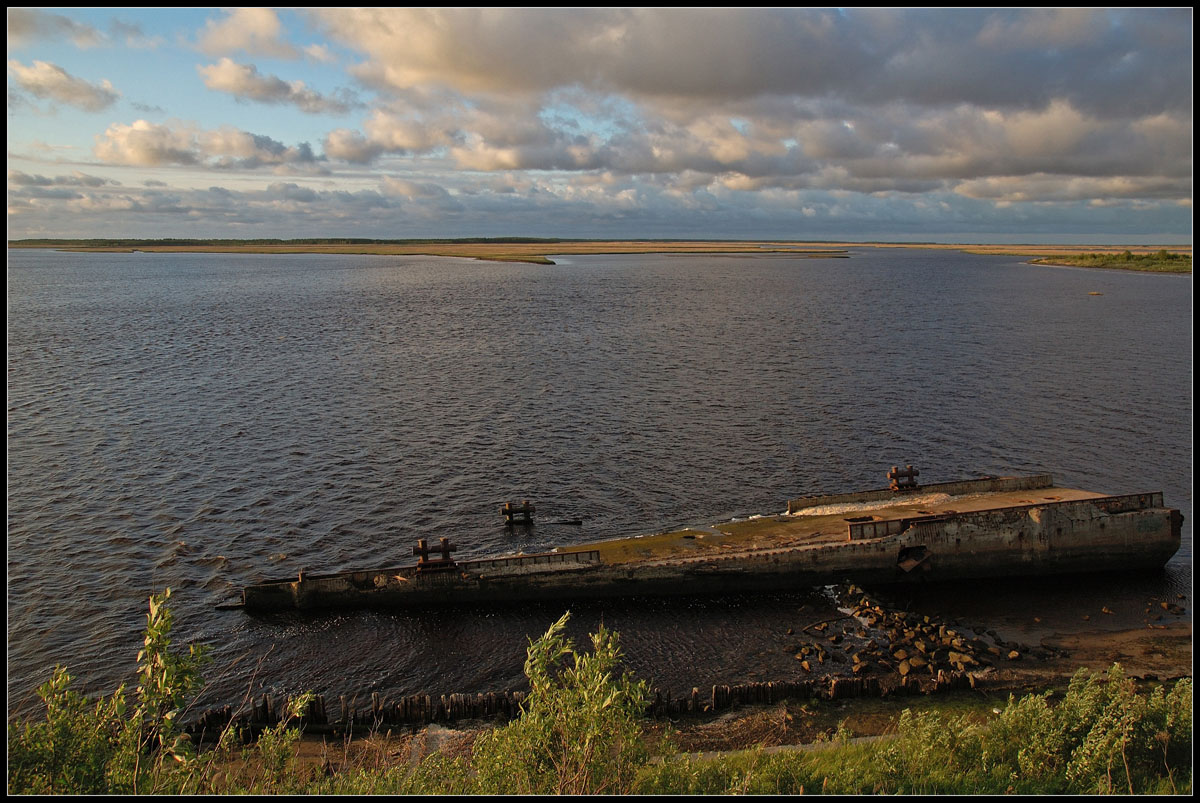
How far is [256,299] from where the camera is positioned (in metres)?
136

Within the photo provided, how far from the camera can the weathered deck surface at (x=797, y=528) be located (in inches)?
1186

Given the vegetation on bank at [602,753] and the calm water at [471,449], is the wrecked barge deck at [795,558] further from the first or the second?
the vegetation on bank at [602,753]

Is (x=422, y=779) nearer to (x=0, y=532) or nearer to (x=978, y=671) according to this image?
(x=0, y=532)

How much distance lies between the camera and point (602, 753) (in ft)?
41.2

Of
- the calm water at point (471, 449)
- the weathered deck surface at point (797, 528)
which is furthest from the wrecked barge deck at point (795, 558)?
the calm water at point (471, 449)

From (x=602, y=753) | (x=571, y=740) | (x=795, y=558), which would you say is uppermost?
(x=571, y=740)

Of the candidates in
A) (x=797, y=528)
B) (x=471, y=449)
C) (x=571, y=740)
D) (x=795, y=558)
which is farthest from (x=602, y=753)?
(x=471, y=449)

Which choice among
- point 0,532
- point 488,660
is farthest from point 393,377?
point 0,532

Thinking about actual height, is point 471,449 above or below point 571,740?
below

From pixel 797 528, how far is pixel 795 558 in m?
3.15

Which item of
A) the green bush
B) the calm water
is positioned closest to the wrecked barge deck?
the calm water

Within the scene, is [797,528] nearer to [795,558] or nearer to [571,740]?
[795,558]

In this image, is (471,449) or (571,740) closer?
(571,740)

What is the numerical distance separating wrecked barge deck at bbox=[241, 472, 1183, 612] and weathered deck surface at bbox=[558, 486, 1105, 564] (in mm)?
91
